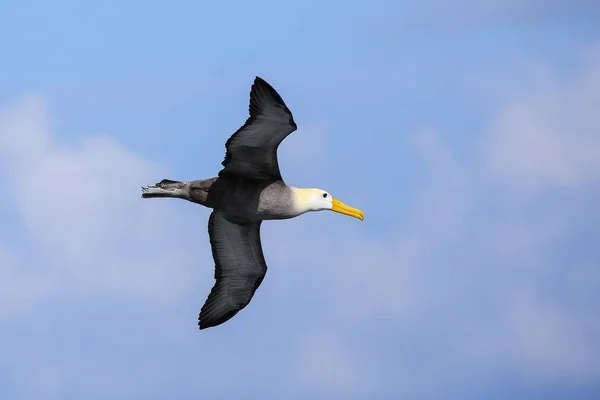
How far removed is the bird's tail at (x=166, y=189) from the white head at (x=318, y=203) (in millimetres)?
1736

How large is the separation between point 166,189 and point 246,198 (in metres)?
1.28

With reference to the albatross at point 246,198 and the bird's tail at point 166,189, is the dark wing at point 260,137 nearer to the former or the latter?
the albatross at point 246,198

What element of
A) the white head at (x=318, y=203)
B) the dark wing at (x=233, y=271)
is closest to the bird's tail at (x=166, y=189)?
the dark wing at (x=233, y=271)

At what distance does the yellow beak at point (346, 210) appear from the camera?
2069cm

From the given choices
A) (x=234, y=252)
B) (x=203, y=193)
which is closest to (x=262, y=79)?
(x=203, y=193)

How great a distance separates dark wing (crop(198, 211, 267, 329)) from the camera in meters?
20.9

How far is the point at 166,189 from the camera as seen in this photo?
65.6 ft

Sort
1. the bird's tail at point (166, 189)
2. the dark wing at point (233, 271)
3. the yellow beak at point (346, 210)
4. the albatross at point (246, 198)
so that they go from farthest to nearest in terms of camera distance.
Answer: the dark wing at point (233, 271) → the yellow beak at point (346, 210) → the bird's tail at point (166, 189) → the albatross at point (246, 198)

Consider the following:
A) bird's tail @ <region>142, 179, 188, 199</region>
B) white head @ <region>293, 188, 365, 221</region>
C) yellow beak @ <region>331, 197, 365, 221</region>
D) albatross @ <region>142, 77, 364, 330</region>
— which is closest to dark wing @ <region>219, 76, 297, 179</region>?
albatross @ <region>142, 77, 364, 330</region>

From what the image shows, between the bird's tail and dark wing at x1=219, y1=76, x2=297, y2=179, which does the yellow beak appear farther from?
the bird's tail

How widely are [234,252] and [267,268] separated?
2.01 ft

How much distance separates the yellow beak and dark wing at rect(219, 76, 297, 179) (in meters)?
1.41

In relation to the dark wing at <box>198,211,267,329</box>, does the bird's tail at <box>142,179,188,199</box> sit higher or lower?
higher

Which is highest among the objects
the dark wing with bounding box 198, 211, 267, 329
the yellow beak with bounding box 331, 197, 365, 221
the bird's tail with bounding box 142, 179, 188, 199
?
the yellow beak with bounding box 331, 197, 365, 221
